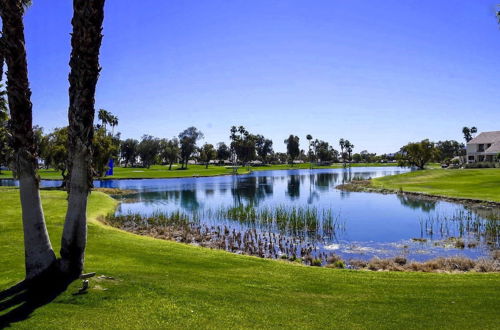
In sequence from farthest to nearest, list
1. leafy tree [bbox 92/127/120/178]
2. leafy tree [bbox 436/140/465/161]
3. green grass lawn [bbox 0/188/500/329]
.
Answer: leafy tree [bbox 436/140/465/161]
leafy tree [bbox 92/127/120/178]
green grass lawn [bbox 0/188/500/329]

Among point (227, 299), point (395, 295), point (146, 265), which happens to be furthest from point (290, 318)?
point (146, 265)

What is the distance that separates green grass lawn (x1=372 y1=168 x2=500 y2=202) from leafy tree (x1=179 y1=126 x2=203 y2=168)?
102 metres

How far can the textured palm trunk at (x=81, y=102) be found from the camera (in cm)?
973

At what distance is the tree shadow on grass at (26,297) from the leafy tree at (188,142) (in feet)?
495

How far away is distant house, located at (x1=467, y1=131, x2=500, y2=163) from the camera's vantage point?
9528 cm

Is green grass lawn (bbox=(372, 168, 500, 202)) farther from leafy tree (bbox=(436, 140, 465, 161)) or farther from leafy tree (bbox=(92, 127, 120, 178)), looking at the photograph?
leafy tree (bbox=(436, 140, 465, 161))

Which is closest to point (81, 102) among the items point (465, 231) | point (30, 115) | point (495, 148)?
point (30, 115)

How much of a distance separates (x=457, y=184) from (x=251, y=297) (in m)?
57.1

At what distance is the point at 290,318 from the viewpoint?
8.78 m

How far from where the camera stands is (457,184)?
188 feet

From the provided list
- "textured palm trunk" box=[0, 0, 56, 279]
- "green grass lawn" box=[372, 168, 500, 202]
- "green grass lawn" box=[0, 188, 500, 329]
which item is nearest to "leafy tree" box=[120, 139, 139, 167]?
"green grass lawn" box=[372, 168, 500, 202]

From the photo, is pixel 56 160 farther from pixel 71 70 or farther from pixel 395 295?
pixel 395 295

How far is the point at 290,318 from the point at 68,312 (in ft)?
16.7

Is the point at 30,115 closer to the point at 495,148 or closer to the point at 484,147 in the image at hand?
the point at 495,148
